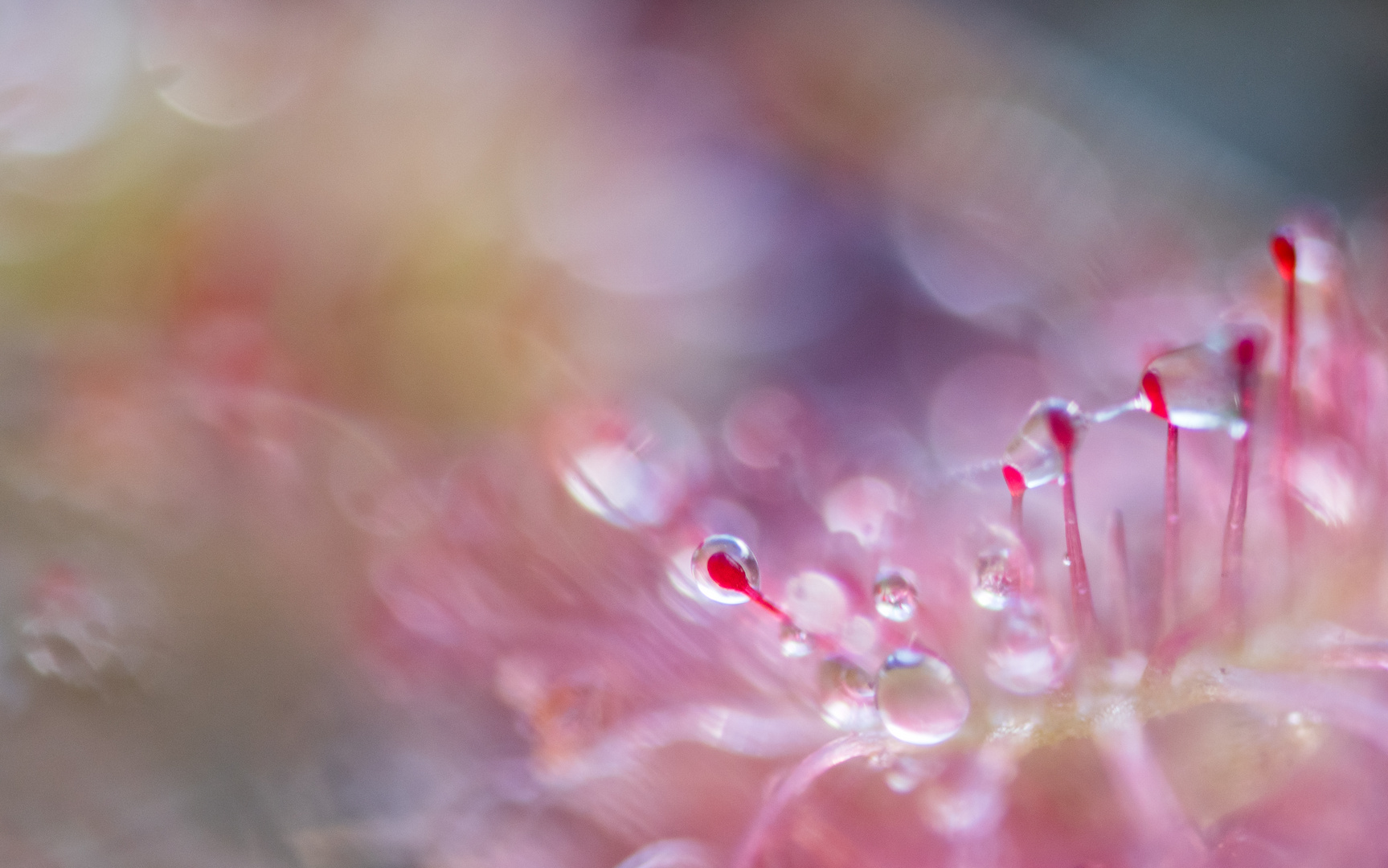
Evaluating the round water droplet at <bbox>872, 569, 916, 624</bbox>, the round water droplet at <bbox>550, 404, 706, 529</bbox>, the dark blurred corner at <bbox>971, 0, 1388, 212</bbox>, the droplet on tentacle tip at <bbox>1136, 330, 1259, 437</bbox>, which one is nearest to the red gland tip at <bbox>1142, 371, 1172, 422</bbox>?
the droplet on tentacle tip at <bbox>1136, 330, 1259, 437</bbox>

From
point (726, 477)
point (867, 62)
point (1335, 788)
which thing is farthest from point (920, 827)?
point (867, 62)

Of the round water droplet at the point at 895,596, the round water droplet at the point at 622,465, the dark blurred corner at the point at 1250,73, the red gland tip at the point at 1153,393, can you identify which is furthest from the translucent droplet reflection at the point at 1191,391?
the dark blurred corner at the point at 1250,73

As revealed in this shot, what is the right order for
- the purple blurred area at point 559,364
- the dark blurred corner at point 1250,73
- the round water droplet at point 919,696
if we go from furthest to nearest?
1. the dark blurred corner at point 1250,73
2. the purple blurred area at point 559,364
3. the round water droplet at point 919,696

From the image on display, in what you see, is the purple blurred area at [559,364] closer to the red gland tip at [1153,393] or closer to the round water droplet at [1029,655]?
the round water droplet at [1029,655]

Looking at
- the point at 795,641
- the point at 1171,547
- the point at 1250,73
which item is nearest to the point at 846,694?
the point at 795,641

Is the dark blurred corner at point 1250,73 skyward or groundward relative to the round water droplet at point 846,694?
skyward

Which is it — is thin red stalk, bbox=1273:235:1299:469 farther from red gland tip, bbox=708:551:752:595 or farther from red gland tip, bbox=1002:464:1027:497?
red gland tip, bbox=708:551:752:595

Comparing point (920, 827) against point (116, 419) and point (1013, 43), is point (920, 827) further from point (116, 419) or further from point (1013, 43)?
point (1013, 43)

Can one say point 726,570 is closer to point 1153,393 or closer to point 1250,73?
point 1153,393
